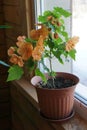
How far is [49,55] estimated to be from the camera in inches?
45.2

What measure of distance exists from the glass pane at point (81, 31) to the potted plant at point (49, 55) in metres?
0.08

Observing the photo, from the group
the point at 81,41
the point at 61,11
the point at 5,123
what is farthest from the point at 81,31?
the point at 5,123

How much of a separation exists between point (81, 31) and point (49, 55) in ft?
0.71

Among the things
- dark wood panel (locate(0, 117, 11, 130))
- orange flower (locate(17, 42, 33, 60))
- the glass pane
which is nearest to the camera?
orange flower (locate(17, 42, 33, 60))

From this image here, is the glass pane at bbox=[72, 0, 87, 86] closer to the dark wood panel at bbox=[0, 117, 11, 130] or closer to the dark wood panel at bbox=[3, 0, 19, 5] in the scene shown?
the dark wood panel at bbox=[3, 0, 19, 5]

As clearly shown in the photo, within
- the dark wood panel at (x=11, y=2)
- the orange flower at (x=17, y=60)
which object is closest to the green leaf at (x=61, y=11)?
the orange flower at (x=17, y=60)

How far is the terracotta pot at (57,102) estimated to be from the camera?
1.12m

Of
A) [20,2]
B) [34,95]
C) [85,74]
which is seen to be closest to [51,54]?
[85,74]

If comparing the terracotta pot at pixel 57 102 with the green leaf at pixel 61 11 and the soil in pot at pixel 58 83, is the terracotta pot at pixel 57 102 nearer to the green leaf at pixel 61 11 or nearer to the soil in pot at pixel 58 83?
the soil in pot at pixel 58 83

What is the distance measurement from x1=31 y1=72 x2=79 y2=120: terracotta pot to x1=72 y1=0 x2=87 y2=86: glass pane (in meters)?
0.08

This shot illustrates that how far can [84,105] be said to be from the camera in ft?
3.90

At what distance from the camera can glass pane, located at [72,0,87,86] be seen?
1175mm

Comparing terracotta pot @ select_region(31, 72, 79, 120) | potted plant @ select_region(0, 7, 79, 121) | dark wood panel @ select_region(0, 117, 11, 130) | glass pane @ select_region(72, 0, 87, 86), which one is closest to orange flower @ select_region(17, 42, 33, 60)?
potted plant @ select_region(0, 7, 79, 121)

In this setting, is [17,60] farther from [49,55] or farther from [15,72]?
[49,55]
